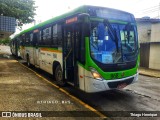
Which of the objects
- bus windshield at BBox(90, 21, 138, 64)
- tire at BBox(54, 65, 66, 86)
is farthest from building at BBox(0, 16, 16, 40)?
bus windshield at BBox(90, 21, 138, 64)

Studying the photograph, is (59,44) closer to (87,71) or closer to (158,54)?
(87,71)

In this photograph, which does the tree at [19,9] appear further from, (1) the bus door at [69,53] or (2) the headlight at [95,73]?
(2) the headlight at [95,73]

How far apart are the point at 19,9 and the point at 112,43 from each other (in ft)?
66.3

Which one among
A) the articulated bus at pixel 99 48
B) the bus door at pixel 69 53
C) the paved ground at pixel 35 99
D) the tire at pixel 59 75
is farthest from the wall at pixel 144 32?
the bus door at pixel 69 53

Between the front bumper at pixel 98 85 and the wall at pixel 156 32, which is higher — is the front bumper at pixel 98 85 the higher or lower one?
the lower one

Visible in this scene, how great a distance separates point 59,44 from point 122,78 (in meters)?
3.26

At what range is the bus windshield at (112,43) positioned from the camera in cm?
661

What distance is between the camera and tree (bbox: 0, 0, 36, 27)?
23.1m

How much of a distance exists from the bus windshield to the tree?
1883cm

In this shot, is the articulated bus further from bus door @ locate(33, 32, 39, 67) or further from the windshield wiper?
bus door @ locate(33, 32, 39, 67)

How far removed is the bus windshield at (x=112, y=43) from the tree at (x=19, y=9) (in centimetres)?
1883

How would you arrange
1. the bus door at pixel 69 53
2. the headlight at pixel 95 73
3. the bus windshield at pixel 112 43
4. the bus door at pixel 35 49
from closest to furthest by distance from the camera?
the headlight at pixel 95 73 < the bus windshield at pixel 112 43 < the bus door at pixel 69 53 < the bus door at pixel 35 49

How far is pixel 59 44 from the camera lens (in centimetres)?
894

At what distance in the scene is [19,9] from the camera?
24.5 meters
